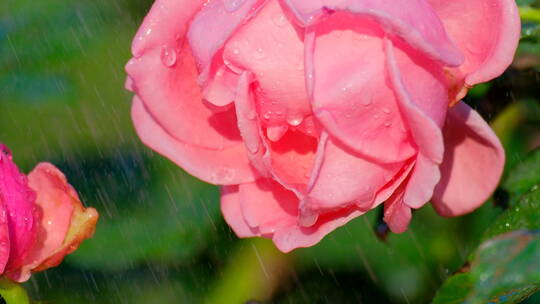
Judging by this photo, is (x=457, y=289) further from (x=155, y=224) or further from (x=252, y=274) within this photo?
(x=155, y=224)

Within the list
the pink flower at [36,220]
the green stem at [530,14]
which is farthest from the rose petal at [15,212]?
the green stem at [530,14]

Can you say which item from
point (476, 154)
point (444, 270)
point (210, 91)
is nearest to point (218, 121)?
point (210, 91)

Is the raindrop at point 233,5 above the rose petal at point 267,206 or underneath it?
above

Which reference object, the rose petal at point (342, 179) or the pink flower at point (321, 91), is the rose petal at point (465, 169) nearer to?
the pink flower at point (321, 91)

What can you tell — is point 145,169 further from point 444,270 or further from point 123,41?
point 444,270

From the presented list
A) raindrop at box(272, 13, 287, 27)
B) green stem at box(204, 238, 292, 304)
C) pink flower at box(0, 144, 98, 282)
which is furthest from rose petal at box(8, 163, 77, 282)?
green stem at box(204, 238, 292, 304)
